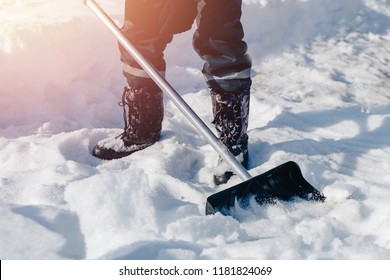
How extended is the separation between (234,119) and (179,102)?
34 centimetres

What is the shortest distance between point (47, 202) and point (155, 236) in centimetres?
46

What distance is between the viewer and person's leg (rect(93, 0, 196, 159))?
2270mm

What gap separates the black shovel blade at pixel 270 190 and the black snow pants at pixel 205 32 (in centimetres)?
54

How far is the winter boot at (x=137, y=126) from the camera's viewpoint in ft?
8.02

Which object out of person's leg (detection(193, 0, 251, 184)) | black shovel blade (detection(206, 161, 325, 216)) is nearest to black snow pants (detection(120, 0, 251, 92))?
person's leg (detection(193, 0, 251, 184))

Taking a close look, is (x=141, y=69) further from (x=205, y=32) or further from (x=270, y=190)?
(x=270, y=190)

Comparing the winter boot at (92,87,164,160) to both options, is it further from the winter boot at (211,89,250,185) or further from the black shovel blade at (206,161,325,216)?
the black shovel blade at (206,161,325,216)

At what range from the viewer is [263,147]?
2.52 meters

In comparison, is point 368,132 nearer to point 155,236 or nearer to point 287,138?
point 287,138

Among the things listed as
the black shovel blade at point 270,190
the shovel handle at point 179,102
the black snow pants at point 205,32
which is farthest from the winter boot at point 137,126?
the black shovel blade at point 270,190

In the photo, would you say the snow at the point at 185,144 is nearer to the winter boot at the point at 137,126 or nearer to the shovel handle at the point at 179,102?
the winter boot at the point at 137,126

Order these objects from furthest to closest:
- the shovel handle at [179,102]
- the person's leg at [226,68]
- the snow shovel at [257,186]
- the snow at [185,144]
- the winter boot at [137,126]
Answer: the winter boot at [137,126] < the person's leg at [226,68] < the shovel handle at [179,102] < the snow shovel at [257,186] < the snow at [185,144]

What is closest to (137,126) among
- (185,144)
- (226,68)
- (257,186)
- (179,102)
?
(185,144)

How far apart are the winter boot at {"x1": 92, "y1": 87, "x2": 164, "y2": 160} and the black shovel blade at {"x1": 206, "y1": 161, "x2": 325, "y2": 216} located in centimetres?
83
